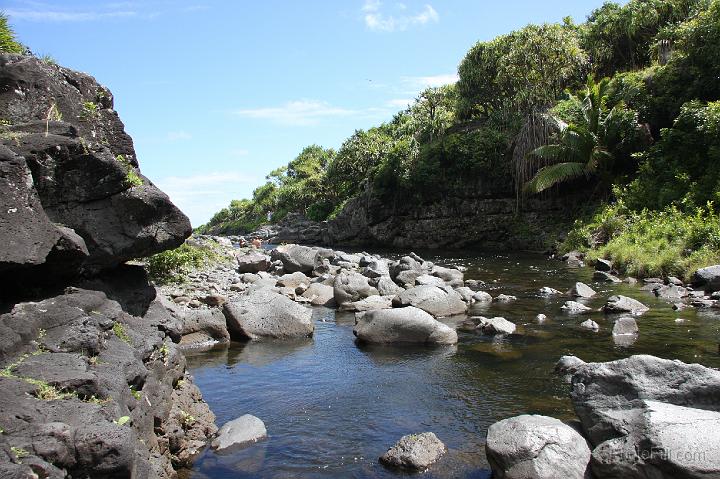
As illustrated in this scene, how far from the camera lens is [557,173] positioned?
3256cm

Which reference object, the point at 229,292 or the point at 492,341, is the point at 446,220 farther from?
the point at 492,341

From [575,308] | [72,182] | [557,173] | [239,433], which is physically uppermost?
[557,173]

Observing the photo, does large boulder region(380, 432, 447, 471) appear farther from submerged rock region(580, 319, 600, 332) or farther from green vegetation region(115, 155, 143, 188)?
submerged rock region(580, 319, 600, 332)

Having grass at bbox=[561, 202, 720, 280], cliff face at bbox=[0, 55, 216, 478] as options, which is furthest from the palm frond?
cliff face at bbox=[0, 55, 216, 478]

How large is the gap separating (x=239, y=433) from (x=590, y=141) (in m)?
30.4

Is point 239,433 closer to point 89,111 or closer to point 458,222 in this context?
point 89,111

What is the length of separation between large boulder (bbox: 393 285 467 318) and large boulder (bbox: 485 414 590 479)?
9.28 m

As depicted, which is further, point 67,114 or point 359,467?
point 67,114

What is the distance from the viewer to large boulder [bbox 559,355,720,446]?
6109 mm

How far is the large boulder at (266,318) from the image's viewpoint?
1358 centimetres

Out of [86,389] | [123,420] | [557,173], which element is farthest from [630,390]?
[557,173]

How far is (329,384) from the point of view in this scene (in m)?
10.2

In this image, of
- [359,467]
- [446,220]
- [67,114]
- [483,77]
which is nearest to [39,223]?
[67,114]

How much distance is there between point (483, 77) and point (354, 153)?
20563 mm
